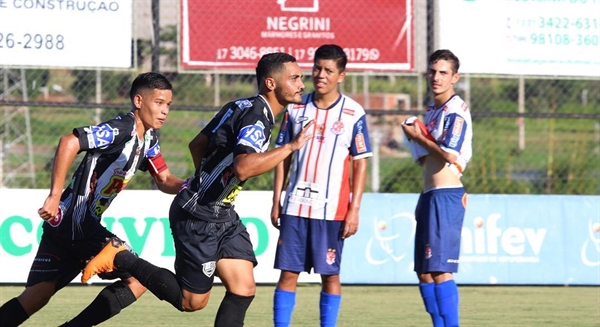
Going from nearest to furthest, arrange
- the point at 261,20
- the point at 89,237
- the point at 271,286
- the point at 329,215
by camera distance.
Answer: the point at 89,237 < the point at 329,215 < the point at 271,286 < the point at 261,20

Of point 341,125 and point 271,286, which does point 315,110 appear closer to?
point 341,125

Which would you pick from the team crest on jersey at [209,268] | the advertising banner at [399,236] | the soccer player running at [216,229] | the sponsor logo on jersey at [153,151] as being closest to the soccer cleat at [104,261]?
the soccer player running at [216,229]

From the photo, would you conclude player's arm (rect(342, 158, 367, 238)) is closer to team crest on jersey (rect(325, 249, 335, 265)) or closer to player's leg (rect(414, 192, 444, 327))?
team crest on jersey (rect(325, 249, 335, 265))

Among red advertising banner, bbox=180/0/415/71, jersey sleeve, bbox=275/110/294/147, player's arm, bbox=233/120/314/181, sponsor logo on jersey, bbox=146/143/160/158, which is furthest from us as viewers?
red advertising banner, bbox=180/0/415/71

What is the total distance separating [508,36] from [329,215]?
6488 millimetres

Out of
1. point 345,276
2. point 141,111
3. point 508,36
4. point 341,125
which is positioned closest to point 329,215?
point 341,125

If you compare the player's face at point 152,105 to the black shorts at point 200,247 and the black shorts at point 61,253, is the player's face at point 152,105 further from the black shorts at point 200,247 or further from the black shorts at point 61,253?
the black shorts at point 61,253

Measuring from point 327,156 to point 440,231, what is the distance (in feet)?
3.17

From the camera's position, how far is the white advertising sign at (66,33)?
1248 cm

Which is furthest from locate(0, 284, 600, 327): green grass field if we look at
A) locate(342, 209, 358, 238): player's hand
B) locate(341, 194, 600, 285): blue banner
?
locate(342, 209, 358, 238): player's hand

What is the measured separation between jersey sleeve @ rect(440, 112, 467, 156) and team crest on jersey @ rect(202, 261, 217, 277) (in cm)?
204

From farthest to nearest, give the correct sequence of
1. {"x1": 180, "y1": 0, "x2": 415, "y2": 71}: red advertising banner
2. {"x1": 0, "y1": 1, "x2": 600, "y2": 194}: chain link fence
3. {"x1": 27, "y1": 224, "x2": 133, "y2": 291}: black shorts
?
{"x1": 0, "y1": 1, "x2": 600, "y2": 194}: chain link fence < {"x1": 180, "y1": 0, "x2": 415, "y2": 71}: red advertising banner < {"x1": 27, "y1": 224, "x2": 133, "y2": 291}: black shorts

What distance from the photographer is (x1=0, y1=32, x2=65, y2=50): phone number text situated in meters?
12.5

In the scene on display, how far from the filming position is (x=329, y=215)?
7895 mm
